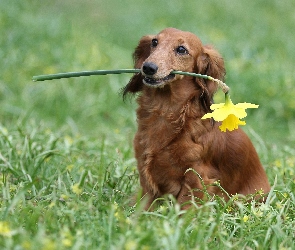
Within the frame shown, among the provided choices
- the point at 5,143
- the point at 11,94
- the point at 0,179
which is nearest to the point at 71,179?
the point at 0,179

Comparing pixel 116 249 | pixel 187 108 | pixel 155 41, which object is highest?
pixel 155 41

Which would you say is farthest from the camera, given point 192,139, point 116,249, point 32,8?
point 32,8

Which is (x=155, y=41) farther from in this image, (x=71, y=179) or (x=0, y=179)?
(x=0, y=179)

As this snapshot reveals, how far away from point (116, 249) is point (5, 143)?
2519 millimetres

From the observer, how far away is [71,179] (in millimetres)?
4652

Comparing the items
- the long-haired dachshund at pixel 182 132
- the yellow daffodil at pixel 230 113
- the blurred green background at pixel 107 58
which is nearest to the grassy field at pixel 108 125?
the blurred green background at pixel 107 58

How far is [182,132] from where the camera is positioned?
4.33m

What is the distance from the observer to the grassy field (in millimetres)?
3479

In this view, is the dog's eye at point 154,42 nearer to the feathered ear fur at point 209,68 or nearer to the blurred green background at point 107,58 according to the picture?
the feathered ear fur at point 209,68

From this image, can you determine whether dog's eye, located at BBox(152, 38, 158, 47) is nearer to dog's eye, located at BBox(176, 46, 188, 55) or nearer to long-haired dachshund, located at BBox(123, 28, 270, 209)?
long-haired dachshund, located at BBox(123, 28, 270, 209)

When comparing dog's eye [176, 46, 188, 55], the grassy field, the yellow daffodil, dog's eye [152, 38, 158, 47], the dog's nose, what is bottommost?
the grassy field

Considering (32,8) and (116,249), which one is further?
(32,8)

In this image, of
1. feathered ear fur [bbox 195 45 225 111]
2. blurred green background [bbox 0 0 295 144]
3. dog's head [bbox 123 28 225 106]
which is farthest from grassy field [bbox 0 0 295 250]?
feathered ear fur [bbox 195 45 225 111]

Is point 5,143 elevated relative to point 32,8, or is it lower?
lower
